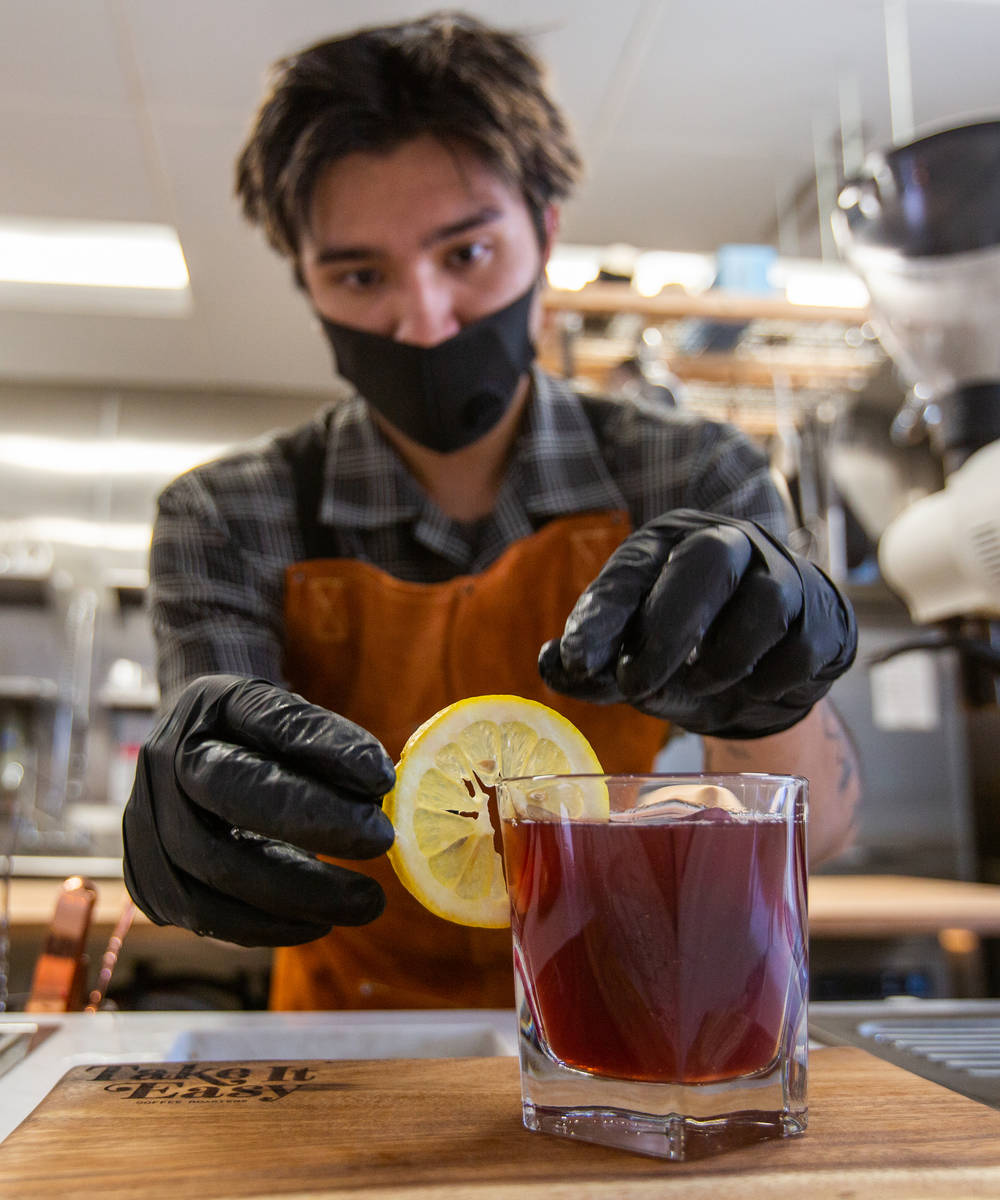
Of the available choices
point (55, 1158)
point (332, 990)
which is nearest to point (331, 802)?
point (55, 1158)

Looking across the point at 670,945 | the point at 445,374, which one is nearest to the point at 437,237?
the point at 445,374

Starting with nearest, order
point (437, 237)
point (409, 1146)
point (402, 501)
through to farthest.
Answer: point (409, 1146) < point (437, 237) < point (402, 501)

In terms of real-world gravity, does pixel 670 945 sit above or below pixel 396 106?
below

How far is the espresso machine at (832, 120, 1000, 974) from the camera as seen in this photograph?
110cm

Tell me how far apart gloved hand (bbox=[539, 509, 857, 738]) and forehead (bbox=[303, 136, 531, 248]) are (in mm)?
672

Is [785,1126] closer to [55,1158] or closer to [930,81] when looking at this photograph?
[55,1158]

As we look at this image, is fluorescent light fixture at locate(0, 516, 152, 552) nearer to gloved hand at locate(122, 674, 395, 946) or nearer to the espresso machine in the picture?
the espresso machine

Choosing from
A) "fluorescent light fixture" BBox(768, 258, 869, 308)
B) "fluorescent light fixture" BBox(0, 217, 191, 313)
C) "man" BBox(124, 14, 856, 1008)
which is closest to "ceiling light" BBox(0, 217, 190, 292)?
"fluorescent light fixture" BBox(0, 217, 191, 313)

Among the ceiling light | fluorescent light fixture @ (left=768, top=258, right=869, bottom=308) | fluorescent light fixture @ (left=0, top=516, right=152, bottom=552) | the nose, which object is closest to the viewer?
the nose

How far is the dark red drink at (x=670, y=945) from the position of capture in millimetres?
571

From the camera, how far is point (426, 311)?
1316mm

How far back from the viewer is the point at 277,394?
502 cm

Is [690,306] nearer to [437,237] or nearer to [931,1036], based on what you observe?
[437,237]

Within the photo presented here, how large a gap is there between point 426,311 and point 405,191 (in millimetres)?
148
